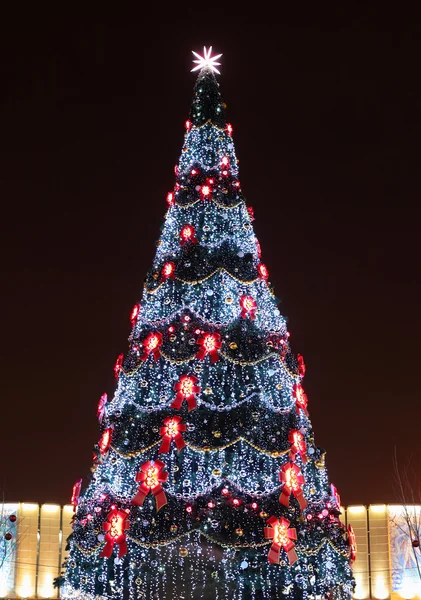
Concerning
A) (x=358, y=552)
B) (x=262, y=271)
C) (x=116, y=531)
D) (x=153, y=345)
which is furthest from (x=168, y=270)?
(x=358, y=552)

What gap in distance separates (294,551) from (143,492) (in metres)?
2.27

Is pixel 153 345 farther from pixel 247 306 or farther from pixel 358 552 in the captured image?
pixel 358 552

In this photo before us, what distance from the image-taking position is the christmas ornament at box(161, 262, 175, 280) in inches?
498

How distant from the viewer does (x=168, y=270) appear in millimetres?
12734

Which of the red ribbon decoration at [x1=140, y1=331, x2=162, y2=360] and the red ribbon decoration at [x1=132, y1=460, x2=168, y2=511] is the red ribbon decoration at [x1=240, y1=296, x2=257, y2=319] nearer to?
the red ribbon decoration at [x1=140, y1=331, x2=162, y2=360]

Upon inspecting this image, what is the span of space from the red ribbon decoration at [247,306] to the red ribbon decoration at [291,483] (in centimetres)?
235

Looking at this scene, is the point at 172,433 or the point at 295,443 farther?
the point at 295,443

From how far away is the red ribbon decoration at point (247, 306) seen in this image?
12.3m

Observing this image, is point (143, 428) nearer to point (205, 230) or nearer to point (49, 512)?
point (205, 230)

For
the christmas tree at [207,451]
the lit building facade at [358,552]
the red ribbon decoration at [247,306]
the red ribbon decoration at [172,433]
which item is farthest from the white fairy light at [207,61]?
the lit building facade at [358,552]

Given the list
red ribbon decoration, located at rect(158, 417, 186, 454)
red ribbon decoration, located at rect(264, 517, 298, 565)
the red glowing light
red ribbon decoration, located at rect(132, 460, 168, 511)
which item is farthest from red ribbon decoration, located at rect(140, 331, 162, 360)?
red ribbon decoration, located at rect(264, 517, 298, 565)

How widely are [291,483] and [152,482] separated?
1.99 metres

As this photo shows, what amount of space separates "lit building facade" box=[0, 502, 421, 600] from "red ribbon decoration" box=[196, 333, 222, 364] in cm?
756

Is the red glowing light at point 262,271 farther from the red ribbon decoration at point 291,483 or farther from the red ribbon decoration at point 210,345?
the red ribbon decoration at point 291,483
